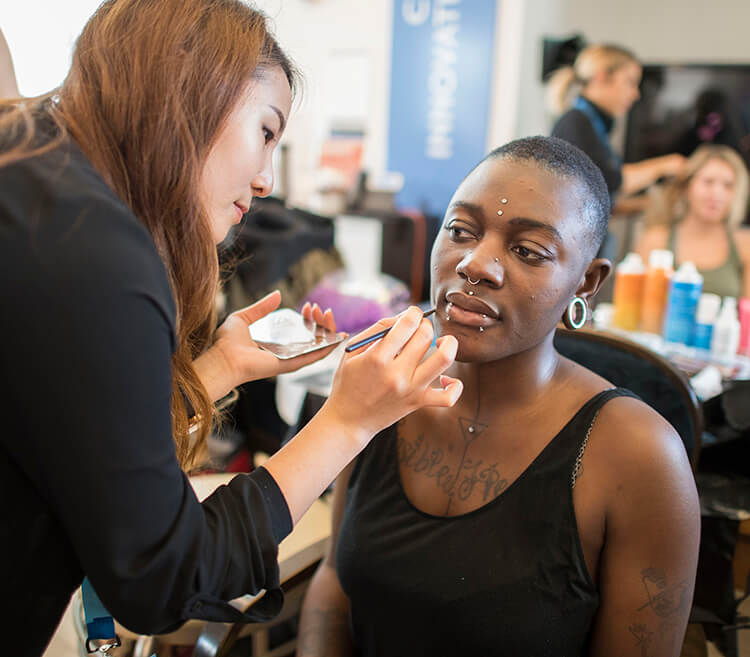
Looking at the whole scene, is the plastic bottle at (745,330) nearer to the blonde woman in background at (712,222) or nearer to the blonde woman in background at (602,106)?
the blonde woman in background at (712,222)

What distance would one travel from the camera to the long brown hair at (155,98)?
65 centimetres

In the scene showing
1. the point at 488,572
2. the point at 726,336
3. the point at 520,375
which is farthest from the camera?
the point at 726,336

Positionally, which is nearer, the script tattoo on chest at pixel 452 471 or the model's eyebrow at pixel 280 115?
the model's eyebrow at pixel 280 115

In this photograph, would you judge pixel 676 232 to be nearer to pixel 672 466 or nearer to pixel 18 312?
pixel 672 466

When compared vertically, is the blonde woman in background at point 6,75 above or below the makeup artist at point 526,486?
above

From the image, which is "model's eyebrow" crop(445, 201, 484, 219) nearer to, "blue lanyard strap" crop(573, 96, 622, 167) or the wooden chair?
the wooden chair

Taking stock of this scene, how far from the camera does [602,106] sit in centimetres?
251

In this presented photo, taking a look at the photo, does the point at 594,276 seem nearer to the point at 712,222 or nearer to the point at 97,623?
the point at 97,623

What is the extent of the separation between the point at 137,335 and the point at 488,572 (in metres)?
0.61

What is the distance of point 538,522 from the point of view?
2.93 feet

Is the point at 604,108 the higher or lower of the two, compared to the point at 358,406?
higher

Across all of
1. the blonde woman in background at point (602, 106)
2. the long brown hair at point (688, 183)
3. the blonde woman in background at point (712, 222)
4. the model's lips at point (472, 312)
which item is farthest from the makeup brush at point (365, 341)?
the long brown hair at point (688, 183)

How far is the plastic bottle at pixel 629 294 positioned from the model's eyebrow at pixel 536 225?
1399 mm

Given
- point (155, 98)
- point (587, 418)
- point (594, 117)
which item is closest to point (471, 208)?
point (587, 418)
